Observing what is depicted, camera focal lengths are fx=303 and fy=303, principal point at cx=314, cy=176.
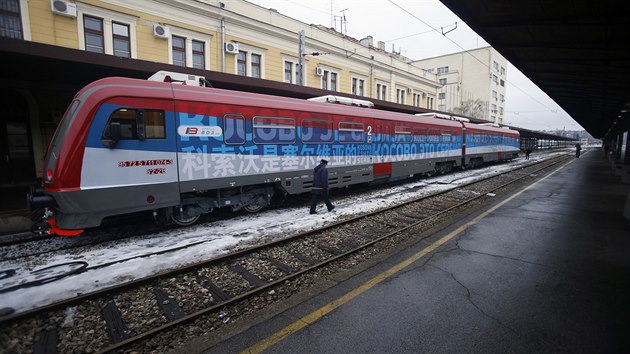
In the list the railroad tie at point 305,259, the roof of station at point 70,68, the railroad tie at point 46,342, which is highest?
the roof of station at point 70,68

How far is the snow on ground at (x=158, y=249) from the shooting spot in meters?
4.50

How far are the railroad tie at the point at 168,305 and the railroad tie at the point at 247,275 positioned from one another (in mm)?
1109

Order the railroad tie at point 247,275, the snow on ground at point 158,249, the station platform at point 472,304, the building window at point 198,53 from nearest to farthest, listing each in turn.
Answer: the station platform at point 472,304 < the snow on ground at point 158,249 < the railroad tie at point 247,275 < the building window at point 198,53

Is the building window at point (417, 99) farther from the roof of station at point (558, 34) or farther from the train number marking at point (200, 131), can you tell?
the train number marking at point (200, 131)

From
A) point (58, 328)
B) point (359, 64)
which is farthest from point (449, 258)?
point (359, 64)

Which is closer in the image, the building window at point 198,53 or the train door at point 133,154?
the train door at point 133,154

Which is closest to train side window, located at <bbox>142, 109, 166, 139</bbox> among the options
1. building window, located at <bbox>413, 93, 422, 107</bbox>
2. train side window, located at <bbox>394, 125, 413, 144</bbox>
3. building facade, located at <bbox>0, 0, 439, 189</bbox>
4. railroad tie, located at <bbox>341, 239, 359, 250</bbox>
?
building facade, located at <bbox>0, 0, 439, 189</bbox>

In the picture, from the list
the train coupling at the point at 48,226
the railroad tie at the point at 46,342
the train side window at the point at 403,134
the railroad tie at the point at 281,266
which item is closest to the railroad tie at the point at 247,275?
the railroad tie at the point at 281,266

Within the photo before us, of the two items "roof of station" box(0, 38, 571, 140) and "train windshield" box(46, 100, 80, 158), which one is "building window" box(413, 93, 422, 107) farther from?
"train windshield" box(46, 100, 80, 158)

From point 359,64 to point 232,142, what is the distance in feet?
67.5

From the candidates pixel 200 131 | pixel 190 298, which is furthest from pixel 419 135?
Result: pixel 190 298

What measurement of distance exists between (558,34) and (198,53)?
51.9 feet

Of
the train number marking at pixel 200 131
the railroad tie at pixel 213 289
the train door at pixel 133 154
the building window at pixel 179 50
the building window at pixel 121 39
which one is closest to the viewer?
the railroad tie at pixel 213 289

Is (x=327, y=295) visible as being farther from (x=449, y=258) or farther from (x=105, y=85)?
(x=105, y=85)
